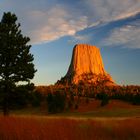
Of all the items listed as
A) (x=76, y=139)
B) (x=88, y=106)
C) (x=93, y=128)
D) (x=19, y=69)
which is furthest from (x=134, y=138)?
(x=88, y=106)

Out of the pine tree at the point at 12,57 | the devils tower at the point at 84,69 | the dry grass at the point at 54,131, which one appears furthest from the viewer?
the devils tower at the point at 84,69

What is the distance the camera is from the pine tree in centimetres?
3722

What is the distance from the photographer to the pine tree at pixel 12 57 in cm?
3722

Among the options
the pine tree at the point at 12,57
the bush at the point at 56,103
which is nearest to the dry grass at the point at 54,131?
the pine tree at the point at 12,57

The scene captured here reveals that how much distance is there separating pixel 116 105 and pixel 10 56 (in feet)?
128

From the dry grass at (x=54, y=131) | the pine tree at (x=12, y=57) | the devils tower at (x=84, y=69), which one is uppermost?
the devils tower at (x=84, y=69)

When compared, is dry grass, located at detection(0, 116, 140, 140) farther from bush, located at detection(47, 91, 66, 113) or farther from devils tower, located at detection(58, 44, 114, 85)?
devils tower, located at detection(58, 44, 114, 85)

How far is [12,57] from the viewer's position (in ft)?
123

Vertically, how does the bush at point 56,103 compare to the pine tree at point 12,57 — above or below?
below

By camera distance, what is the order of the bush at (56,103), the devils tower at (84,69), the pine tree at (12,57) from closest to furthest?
the pine tree at (12,57) < the bush at (56,103) < the devils tower at (84,69)

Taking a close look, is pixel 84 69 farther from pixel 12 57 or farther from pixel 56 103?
pixel 12 57

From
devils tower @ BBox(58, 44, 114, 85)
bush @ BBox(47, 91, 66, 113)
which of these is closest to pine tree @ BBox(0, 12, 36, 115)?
bush @ BBox(47, 91, 66, 113)

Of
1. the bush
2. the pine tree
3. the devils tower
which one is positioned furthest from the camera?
the devils tower

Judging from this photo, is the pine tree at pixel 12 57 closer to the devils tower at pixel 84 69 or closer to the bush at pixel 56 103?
the bush at pixel 56 103
